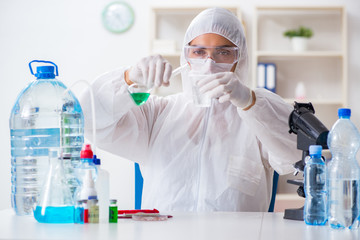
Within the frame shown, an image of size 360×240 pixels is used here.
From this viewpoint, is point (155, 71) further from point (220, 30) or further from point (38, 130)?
point (220, 30)

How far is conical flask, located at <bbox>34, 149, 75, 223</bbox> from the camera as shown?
4.25ft

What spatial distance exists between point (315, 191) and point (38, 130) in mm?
867

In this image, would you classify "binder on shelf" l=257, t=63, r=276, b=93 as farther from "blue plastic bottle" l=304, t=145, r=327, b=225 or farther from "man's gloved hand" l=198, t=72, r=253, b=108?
"blue plastic bottle" l=304, t=145, r=327, b=225

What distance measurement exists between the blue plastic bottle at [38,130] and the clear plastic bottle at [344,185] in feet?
2.41

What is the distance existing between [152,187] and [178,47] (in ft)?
8.39

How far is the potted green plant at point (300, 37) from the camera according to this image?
13.9 ft

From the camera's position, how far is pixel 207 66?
6.22 feet

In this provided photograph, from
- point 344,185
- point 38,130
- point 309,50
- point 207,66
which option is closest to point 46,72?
point 38,130

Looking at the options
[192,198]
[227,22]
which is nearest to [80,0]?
[227,22]

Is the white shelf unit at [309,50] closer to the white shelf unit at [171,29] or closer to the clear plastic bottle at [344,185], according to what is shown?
the white shelf unit at [171,29]

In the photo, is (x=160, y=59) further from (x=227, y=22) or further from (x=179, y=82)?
(x=179, y=82)

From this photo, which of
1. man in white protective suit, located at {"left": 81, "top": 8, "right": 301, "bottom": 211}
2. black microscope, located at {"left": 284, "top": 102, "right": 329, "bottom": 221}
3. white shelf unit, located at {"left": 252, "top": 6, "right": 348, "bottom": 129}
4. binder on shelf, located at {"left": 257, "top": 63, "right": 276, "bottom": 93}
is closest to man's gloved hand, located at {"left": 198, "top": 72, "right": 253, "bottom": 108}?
man in white protective suit, located at {"left": 81, "top": 8, "right": 301, "bottom": 211}

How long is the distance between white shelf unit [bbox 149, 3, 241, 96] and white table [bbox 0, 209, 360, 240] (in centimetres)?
294

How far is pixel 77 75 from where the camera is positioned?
4.52 m
